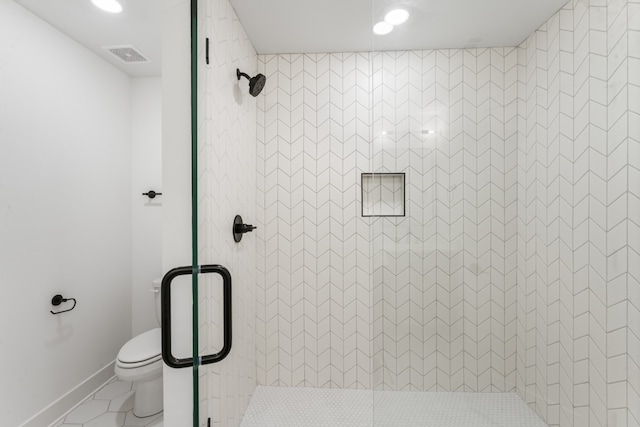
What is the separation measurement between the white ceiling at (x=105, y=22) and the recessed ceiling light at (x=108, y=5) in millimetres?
27

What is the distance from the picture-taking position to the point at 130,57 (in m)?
1.98

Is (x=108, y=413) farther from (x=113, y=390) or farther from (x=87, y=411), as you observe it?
(x=113, y=390)

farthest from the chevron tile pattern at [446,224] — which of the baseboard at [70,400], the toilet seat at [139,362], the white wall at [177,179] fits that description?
the baseboard at [70,400]

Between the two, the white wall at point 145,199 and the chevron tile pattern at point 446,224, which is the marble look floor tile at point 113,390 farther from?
the chevron tile pattern at point 446,224

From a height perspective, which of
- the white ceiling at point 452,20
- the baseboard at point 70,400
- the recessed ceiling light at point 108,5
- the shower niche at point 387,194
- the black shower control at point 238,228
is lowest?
the baseboard at point 70,400

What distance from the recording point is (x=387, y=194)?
0.92 m

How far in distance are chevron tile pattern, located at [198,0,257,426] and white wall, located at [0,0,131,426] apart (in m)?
1.04

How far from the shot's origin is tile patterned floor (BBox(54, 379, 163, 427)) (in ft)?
5.47

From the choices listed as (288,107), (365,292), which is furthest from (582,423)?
(288,107)

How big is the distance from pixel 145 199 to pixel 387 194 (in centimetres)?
199

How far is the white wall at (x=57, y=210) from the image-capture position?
1.45m

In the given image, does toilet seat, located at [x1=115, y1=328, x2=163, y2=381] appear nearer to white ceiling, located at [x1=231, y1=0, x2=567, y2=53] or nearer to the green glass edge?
the green glass edge

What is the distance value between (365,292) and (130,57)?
2000mm

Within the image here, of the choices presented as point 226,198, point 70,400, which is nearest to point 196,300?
point 226,198
